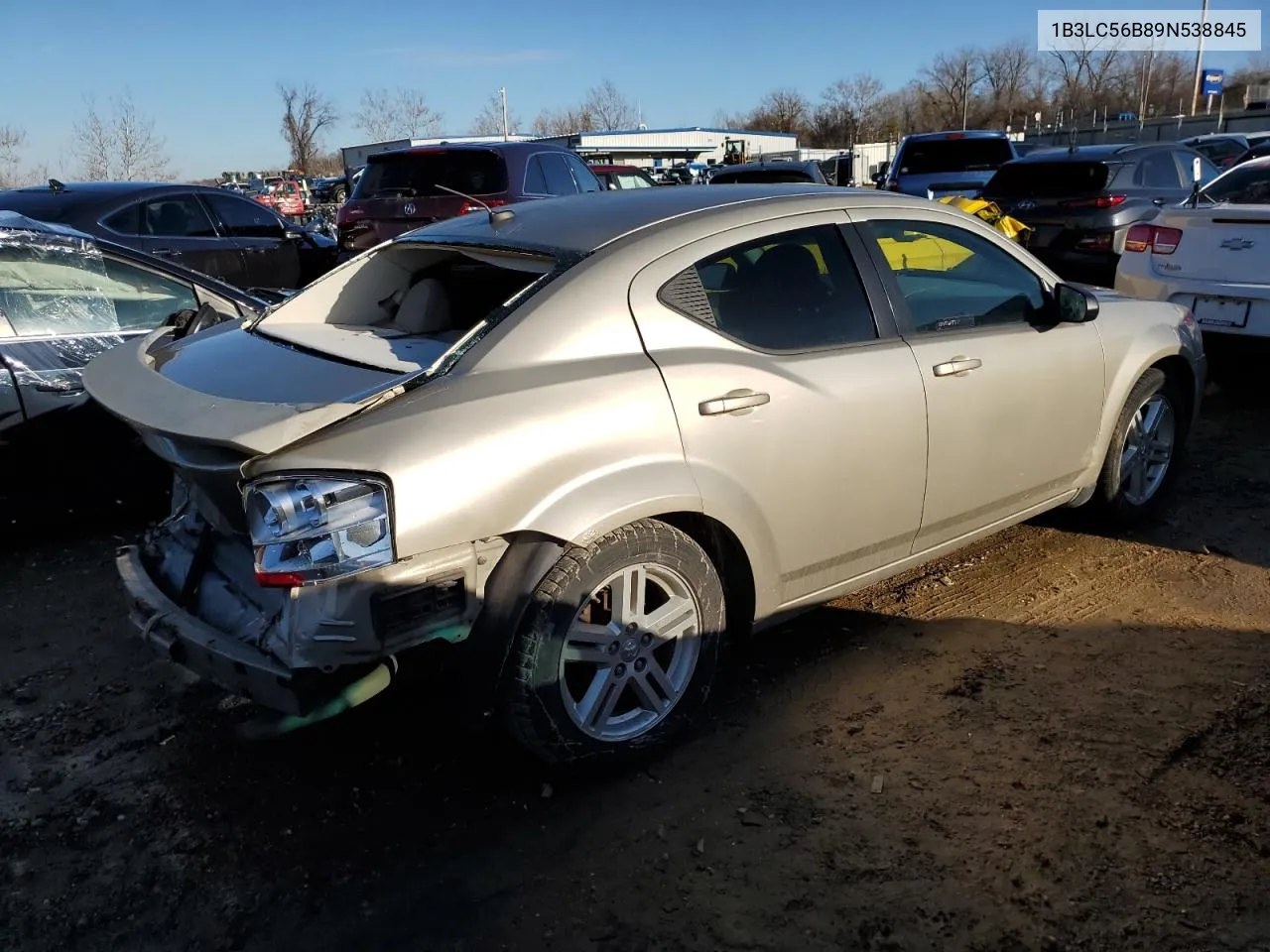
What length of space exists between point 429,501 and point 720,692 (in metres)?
1.50

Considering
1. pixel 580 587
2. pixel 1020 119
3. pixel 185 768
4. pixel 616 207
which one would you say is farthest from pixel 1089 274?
pixel 1020 119

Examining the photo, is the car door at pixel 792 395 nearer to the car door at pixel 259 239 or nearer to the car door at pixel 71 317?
the car door at pixel 71 317

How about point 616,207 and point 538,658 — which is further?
point 616,207

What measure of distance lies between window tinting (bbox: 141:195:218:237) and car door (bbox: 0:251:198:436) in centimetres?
403

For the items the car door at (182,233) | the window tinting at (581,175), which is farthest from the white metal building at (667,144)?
the car door at (182,233)

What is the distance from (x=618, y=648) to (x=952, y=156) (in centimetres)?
1262

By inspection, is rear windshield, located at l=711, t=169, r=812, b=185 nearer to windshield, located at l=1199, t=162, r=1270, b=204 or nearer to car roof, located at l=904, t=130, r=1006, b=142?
car roof, located at l=904, t=130, r=1006, b=142

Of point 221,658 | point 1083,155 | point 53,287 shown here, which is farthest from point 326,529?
point 1083,155

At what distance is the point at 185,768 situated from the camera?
315cm

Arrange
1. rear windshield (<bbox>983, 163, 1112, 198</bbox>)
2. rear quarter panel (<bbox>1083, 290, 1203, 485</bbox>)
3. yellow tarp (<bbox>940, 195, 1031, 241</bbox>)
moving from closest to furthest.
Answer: rear quarter panel (<bbox>1083, 290, 1203, 485</bbox>), yellow tarp (<bbox>940, 195, 1031, 241</bbox>), rear windshield (<bbox>983, 163, 1112, 198</bbox>)

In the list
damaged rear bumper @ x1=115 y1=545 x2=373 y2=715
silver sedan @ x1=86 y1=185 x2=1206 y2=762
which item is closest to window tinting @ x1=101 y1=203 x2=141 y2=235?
silver sedan @ x1=86 y1=185 x2=1206 y2=762

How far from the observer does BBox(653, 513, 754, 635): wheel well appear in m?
3.05

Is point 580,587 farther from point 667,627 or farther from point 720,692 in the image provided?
point 720,692

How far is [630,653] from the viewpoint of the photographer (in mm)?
2961
